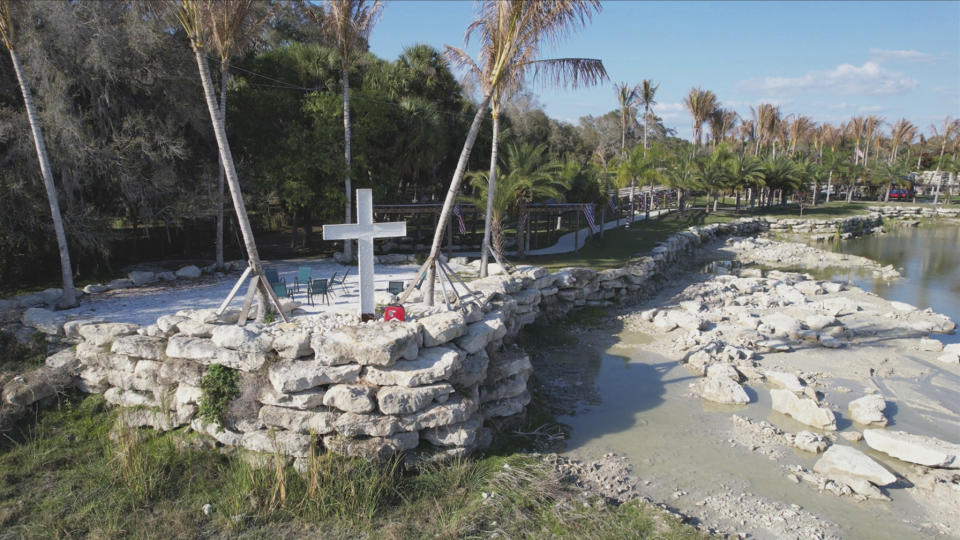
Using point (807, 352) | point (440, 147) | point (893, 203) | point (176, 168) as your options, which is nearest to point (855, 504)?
point (807, 352)

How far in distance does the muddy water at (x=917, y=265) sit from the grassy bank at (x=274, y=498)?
1473 centimetres

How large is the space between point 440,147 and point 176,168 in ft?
36.9

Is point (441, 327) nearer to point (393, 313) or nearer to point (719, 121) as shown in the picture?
point (393, 313)

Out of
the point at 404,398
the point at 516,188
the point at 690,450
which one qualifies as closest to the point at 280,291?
the point at 404,398

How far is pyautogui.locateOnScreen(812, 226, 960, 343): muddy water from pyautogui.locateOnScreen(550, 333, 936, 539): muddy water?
31.8 feet

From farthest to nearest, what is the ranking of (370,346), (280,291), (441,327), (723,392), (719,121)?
(719,121), (280,291), (723,392), (441,327), (370,346)

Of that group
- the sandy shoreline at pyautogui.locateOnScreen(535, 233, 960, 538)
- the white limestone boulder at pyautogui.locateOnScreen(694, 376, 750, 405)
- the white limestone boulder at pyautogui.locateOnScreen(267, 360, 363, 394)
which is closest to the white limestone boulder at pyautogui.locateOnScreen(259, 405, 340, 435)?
the white limestone boulder at pyautogui.locateOnScreen(267, 360, 363, 394)

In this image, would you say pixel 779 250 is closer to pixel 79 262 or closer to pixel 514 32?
pixel 514 32

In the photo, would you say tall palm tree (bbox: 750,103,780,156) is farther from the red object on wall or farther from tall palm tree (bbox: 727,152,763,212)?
the red object on wall

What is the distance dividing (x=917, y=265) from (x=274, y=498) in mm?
33174

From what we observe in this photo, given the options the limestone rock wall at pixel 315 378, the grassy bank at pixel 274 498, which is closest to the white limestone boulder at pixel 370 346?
the limestone rock wall at pixel 315 378

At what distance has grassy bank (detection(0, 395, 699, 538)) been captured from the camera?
7047 mm

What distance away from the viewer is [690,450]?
9.43 m

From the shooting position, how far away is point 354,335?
8617mm
